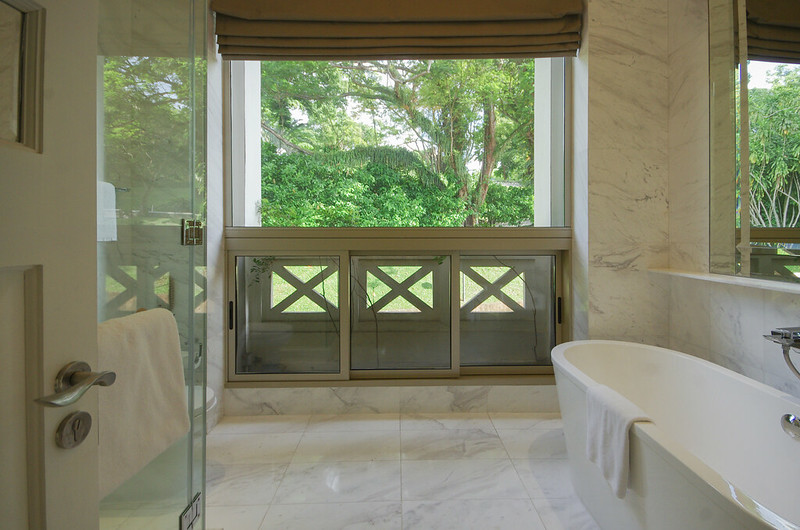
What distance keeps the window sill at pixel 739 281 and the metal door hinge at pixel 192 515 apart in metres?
2.14

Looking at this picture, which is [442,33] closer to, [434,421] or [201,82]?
[201,82]

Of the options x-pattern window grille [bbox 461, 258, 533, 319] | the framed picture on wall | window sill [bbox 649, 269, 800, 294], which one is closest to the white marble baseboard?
x-pattern window grille [bbox 461, 258, 533, 319]

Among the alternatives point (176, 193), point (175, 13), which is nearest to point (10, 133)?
point (176, 193)

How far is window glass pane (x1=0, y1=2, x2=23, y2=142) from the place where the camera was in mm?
571

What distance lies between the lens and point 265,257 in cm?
278

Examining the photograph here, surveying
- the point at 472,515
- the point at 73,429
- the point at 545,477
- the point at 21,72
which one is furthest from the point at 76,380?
the point at 545,477

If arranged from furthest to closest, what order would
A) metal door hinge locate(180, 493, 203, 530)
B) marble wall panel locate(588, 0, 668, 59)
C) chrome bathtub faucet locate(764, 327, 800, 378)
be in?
marble wall panel locate(588, 0, 668, 59)
chrome bathtub faucet locate(764, 327, 800, 378)
metal door hinge locate(180, 493, 203, 530)

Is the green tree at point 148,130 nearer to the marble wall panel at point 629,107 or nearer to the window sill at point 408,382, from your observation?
the window sill at point 408,382

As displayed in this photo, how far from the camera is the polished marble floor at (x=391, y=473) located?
1.70m

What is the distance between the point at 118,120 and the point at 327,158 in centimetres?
189

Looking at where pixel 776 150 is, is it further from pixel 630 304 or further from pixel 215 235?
pixel 215 235

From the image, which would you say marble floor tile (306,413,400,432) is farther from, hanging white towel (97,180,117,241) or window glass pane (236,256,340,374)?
hanging white towel (97,180,117,241)

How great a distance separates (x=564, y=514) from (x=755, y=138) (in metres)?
1.82

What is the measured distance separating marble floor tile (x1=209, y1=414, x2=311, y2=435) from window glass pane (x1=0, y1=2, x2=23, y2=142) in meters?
2.23
